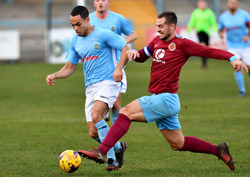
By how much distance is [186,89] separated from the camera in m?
17.1

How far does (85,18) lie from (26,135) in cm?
349

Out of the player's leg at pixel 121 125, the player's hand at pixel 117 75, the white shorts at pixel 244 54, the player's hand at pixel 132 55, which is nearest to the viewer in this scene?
the player's leg at pixel 121 125

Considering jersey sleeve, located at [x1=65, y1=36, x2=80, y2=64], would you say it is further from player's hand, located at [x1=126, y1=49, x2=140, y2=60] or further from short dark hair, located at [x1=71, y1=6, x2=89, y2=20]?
player's hand, located at [x1=126, y1=49, x2=140, y2=60]

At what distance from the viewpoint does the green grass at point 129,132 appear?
702cm

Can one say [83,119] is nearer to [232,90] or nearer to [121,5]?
[232,90]

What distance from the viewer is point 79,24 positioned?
22.5 feet

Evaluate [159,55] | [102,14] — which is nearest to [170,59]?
[159,55]

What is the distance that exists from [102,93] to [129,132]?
3.16 m

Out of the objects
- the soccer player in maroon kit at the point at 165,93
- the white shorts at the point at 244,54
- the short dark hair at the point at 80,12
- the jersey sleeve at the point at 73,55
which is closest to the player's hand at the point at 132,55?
the soccer player in maroon kit at the point at 165,93

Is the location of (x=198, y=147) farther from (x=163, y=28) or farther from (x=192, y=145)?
(x=163, y=28)

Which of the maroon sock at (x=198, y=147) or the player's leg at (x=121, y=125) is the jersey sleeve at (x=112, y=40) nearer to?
the player's leg at (x=121, y=125)

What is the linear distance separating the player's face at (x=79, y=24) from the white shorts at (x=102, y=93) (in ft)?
2.23

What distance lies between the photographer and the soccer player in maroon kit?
20.6ft

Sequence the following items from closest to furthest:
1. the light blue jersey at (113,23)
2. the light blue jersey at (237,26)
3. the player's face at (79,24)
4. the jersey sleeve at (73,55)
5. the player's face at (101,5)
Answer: the player's face at (79,24)
the jersey sleeve at (73,55)
the player's face at (101,5)
the light blue jersey at (113,23)
the light blue jersey at (237,26)
